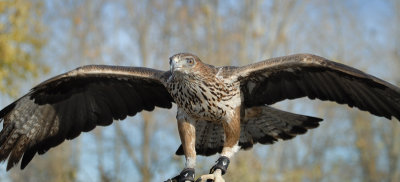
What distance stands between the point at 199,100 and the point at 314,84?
138 centimetres

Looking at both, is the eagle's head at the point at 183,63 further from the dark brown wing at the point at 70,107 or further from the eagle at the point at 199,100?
the dark brown wing at the point at 70,107

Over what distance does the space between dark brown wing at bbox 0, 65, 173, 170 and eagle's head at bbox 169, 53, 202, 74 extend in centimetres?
92

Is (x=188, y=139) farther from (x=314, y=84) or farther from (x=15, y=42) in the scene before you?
(x=15, y=42)

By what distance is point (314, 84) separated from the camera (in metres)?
6.41

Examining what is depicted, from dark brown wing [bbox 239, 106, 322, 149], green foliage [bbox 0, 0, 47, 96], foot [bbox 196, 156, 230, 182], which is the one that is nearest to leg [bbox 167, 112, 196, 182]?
foot [bbox 196, 156, 230, 182]

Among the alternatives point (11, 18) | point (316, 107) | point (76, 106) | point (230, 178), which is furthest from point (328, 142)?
point (76, 106)

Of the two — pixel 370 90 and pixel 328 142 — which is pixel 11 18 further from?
pixel 328 142

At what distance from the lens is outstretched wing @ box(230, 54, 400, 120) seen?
5734 mm

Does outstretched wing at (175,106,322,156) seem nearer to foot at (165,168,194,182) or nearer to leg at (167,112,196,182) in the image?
leg at (167,112,196,182)

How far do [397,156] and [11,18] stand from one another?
17.1m

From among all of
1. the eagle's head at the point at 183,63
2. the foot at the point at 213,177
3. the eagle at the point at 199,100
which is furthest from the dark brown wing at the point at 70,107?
the foot at the point at 213,177

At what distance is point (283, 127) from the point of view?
6.99 meters

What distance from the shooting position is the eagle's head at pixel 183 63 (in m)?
5.43

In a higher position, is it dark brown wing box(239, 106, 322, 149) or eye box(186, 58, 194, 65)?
eye box(186, 58, 194, 65)
